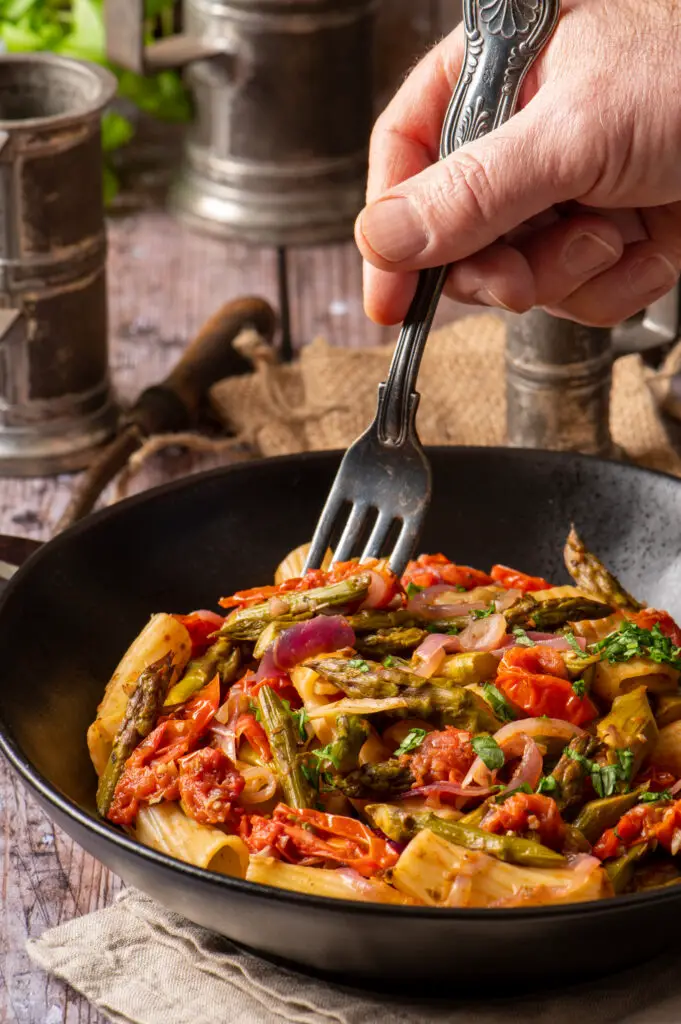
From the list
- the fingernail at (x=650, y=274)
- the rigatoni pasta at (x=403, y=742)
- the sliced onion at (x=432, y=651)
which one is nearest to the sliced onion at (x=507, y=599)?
the rigatoni pasta at (x=403, y=742)

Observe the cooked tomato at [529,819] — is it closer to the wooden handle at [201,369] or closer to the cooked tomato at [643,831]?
the cooked tomato at [643,831]

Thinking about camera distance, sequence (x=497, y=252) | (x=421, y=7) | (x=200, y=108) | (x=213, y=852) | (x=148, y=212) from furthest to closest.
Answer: (x=421, y=7) → (x=148, y=212) → (x=200, y=108) → (x=497, y=252) → (x=213, y=852)

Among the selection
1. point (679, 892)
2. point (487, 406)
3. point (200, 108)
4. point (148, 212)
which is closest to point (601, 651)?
point (679, 892)

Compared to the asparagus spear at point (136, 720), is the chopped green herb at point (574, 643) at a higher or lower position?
higher

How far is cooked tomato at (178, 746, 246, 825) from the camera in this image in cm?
175

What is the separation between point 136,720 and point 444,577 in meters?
0.54

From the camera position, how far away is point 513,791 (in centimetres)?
171

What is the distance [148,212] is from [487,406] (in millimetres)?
1587

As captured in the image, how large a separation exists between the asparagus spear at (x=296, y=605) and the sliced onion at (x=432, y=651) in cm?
11

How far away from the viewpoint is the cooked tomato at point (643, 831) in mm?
1666

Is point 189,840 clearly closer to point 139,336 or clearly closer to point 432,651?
point 432,651

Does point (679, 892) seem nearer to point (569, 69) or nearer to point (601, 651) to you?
point (601, 651)

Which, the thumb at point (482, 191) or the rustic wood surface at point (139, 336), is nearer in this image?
the rustic wood surface at point (139, 336)

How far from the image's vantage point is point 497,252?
233cm
